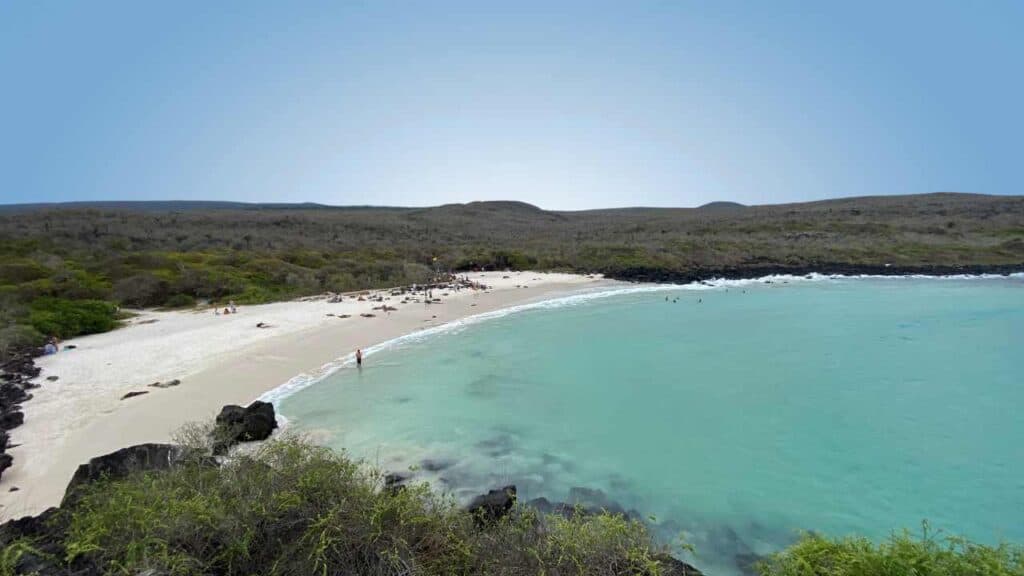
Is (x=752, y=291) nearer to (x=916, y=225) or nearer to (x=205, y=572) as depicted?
(x=205, y=572)

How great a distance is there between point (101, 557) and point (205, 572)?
96cm

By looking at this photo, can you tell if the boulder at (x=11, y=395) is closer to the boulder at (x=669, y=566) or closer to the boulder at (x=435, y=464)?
the boulder at (x=435, y=464)

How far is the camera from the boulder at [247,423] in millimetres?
9577

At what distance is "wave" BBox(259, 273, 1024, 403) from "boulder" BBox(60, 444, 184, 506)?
17.2 ft

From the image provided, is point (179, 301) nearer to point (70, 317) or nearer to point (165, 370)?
point (70, 317)

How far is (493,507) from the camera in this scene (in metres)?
6.81

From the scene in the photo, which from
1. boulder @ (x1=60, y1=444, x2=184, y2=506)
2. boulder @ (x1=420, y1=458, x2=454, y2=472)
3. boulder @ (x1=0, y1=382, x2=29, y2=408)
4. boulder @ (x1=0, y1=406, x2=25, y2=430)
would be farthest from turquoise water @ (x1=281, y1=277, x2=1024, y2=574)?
boulder @ (x1=0, y1=382, x2=29, y2=408)

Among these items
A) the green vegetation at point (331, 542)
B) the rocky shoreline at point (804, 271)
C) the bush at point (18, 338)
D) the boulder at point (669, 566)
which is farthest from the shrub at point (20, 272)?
the rocky shoreline at point (804, 271)

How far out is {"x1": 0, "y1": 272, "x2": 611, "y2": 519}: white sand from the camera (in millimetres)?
9325

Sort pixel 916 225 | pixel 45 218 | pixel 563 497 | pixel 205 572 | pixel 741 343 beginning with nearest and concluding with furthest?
pixel 205 572 → pixel 563 497 → pixel 741 343 → pixel 45 218 → pixel 916 225

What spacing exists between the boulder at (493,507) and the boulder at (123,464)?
166 inches

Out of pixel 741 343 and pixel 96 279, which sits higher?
pixel 96 279

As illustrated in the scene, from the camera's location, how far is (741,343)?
2169cm

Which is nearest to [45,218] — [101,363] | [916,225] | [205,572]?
[101,363]
